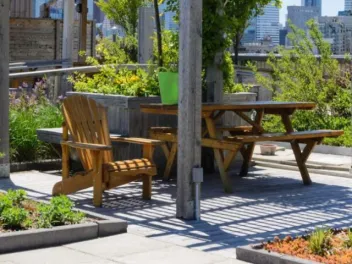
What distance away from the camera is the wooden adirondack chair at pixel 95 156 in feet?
27.7

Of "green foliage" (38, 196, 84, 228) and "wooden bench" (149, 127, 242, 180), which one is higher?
"wooden bench" (149, 127, 242, 180)

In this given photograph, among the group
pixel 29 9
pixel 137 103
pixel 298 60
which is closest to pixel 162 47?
pixel 137 103

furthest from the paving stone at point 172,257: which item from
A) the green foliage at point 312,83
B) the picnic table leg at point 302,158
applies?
the green foliage at point 312,83

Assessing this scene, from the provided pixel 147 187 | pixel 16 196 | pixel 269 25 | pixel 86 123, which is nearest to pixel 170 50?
pixel 86 123

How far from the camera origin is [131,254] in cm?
651

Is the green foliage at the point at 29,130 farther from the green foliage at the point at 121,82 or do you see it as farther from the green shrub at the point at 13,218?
the green shrub at the point at 13,218

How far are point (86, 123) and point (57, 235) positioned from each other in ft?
7.72

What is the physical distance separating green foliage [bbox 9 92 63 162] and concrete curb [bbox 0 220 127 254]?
13.6 ft

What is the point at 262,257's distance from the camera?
6066mm

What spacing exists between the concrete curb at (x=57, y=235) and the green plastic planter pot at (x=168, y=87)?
9.74 feet

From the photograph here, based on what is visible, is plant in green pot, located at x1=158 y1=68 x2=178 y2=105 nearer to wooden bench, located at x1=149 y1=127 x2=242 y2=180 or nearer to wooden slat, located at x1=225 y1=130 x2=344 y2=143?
wooden bench, located at x1=149 y1=127 x2=242 y2=180

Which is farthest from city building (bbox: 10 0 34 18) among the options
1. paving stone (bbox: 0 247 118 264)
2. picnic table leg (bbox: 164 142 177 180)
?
paving stone (bbox: 0 247 118 264)

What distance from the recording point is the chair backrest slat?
8867 mm

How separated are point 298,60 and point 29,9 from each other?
14.0 meters
